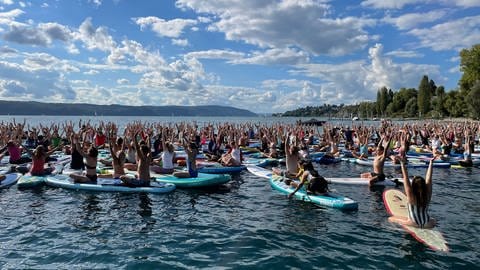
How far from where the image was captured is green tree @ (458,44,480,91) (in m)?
84.1

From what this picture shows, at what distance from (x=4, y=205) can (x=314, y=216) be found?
10655mm

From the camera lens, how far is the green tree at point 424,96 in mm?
124194

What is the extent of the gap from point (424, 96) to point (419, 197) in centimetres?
12592

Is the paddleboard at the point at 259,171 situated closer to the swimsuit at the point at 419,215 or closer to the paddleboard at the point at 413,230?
the paddleboard at the point at 413,230

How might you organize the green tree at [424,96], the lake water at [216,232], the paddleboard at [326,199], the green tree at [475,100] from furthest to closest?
1. the green tree at [424,96]
2. the green tree at [475,100]
3. the paddleboard at [326,199]
4. the lake water at [216,232]

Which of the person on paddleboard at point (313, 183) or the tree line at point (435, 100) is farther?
the tree line at point (435, 100)

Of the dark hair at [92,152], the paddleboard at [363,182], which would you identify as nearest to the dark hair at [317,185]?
the paddleboard at [363,182]

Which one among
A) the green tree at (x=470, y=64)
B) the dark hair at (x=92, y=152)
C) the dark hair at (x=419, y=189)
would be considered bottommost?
the dark hair at (x=419, y=189)

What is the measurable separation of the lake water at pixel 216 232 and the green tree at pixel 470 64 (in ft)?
266

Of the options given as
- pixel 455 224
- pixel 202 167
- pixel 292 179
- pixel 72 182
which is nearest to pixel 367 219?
pixel 455 224

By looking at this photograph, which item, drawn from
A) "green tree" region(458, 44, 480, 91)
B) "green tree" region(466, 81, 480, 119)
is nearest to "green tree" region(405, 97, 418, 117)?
"green tree" region(458, 44, 480, 91)

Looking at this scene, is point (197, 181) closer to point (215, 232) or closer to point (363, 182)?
point (215, 232)

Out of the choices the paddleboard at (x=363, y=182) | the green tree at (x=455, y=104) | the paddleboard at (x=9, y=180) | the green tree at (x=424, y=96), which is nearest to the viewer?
the paddleboard at (x=9, y=180)

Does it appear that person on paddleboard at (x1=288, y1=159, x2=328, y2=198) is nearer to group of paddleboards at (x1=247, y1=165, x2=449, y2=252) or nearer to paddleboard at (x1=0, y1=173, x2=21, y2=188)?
group of paddleboards at (x1=247, y1=165, x2=449, y2=252)
